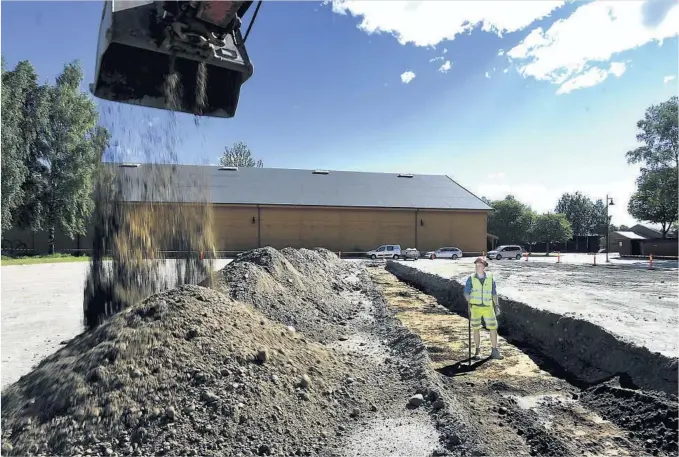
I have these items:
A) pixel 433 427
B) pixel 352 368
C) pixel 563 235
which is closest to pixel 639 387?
pixel 433 427

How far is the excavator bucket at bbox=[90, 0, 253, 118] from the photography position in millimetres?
3736

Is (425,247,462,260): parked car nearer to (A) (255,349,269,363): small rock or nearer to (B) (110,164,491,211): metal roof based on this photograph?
(B) (110,164,491,211): metal roof

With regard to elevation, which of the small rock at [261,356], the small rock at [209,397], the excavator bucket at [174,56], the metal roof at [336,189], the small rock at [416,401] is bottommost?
the small rock at [416,401]

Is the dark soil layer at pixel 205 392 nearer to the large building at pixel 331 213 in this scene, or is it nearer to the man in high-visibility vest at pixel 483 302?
the man in high-visibility vest at pixel 483 302

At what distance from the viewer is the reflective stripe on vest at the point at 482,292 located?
19.6 ft

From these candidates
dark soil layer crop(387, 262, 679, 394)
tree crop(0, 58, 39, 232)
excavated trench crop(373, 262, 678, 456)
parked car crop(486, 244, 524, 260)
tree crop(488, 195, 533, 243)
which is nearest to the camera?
excavated trench crop(373, 262, 678, 456)

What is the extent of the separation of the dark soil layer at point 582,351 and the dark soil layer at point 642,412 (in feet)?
1.16

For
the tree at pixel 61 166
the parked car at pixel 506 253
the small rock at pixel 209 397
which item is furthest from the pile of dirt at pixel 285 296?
the parked car at pixel 506 253

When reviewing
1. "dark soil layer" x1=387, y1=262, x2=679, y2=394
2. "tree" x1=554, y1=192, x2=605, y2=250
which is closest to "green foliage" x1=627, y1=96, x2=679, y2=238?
"dark soil layer" x1=387, y1=262, x2=679, y2=394

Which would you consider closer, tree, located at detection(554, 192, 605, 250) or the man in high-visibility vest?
the man in high-visibility vest

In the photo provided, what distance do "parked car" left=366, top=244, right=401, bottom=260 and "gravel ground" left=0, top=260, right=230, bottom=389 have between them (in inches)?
886

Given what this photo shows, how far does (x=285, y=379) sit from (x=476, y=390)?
7.18 ft

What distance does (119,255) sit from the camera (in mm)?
5461

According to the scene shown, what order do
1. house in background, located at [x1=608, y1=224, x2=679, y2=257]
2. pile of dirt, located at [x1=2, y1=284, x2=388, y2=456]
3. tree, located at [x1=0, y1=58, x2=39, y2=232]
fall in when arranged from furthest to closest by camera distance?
1. house in background, located at [x1=608, y1=224, x2=679, y2=257]
2. tree, located at [x1=0, y1=58, x2=39, y2=232]
3. pile of dirt, located at [x1=2, y1=284, x2=388, y2=456]
